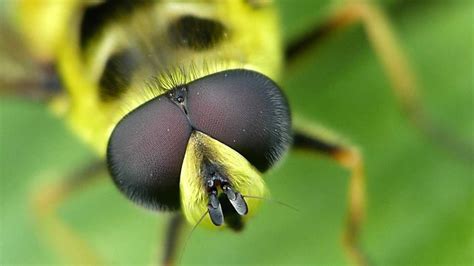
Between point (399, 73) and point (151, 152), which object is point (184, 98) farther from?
point (399, 73)

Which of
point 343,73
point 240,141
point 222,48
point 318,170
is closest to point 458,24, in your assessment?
point 343,73

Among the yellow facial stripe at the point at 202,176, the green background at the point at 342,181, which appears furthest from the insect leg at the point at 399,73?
the yellow facial stripe at the point at 202,176

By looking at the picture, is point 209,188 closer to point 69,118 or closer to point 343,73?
point 69,118

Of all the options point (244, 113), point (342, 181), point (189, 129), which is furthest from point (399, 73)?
point (189, 129)

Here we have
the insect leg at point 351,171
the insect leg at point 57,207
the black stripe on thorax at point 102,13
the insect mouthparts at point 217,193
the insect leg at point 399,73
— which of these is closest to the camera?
the insect mouthparts at point 217,193

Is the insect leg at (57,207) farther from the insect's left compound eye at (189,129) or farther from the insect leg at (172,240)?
the insect's left compound eye at (189,129)

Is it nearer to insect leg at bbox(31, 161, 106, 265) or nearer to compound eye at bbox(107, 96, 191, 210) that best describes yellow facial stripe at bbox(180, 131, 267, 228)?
compound eye at bbox(107, 96, 191, 210)

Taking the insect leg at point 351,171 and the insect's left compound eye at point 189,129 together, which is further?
the insect leg at point 351,171

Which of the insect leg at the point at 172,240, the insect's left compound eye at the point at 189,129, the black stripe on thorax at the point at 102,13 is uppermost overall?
the black stripe on thorax at the point at 102,13

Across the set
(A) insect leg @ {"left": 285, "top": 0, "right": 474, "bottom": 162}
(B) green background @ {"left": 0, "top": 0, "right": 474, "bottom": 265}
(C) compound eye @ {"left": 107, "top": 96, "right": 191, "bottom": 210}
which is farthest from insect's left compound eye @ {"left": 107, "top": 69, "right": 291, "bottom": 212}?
(A) insect leg @ {"left": 285, "top": 0, "right": 474, "bottom": 162}
